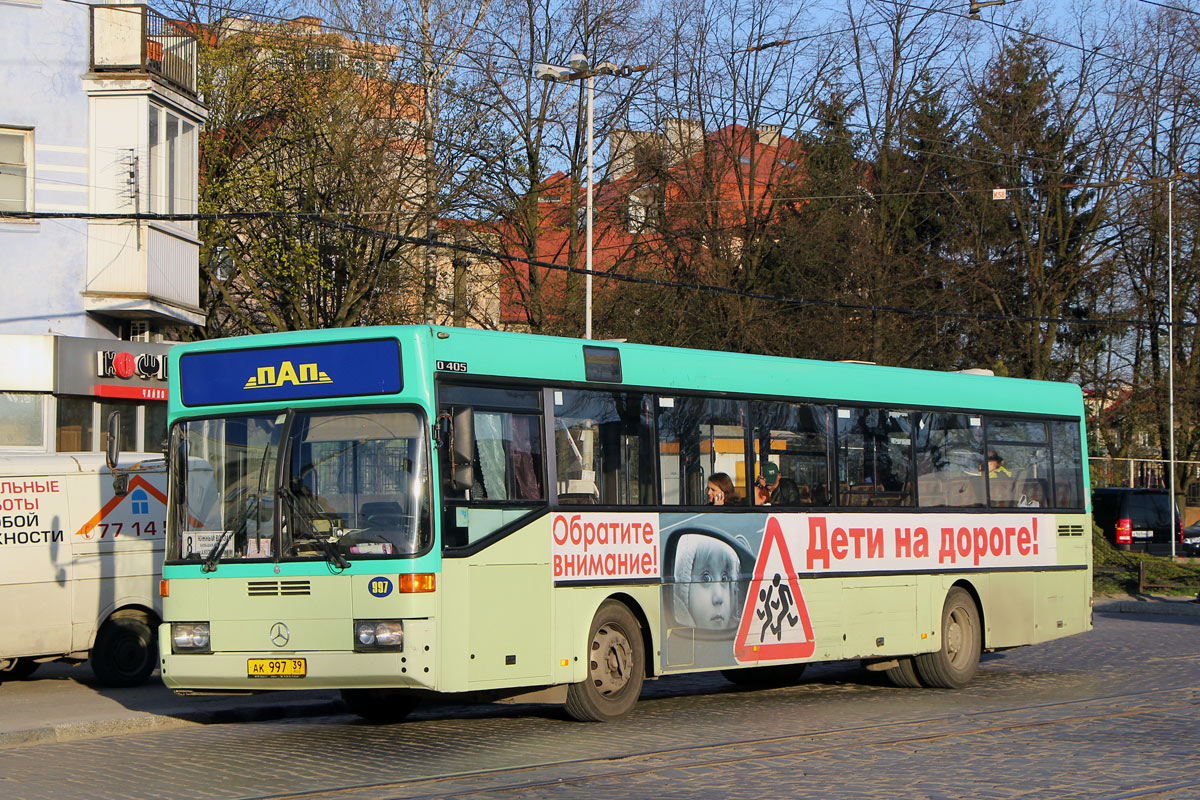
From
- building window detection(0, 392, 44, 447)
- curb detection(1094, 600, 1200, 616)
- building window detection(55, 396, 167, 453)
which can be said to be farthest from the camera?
curb detection(1094, 600, 1200, 616)

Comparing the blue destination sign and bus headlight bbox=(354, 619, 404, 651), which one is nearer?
bus headlight bbox=(354, 619, 404, 651)

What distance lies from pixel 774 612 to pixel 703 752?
11.2 feet

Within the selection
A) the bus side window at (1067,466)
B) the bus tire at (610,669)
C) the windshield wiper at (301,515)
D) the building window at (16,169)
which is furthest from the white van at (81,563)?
the building window at (16,169)

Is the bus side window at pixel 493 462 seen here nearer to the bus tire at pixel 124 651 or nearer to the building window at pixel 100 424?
the bus tire at pixel 124 651

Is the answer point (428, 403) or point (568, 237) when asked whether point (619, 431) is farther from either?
point (568, 237)

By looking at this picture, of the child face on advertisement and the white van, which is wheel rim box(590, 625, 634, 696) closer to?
the child face on advertisement

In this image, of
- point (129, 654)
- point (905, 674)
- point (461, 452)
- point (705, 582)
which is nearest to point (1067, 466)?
point (905, 674)

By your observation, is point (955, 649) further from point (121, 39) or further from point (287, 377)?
point (121, 39)

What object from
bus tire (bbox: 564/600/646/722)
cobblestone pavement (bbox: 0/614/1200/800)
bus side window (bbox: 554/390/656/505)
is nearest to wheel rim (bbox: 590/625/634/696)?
bus tire (bbox: 564/600/646/722)

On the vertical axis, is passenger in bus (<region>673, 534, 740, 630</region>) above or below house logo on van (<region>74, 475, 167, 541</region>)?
below

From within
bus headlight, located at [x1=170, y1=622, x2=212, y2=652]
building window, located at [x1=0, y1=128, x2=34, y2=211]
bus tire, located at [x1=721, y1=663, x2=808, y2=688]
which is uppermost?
building window, located at [x1=0, y1=128, x2=34, y2=211]

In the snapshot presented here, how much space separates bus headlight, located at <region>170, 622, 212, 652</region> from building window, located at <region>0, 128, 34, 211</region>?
16346mm

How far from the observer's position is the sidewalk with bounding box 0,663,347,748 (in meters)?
12.1

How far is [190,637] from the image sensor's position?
1134 cm
